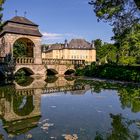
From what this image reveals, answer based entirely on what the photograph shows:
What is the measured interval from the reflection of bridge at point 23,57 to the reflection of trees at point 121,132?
87.3 ft

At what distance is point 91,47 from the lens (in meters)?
82.2

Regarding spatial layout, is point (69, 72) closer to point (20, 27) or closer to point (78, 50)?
point (20, 27)

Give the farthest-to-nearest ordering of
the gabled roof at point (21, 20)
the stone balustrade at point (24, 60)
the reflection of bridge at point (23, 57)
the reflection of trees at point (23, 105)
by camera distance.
→ the gabled roof at point (21, 20) → the stone balustrade at point (24, 60) → the reflection of bridge at point (23, 57) → the reflection of trees at point (23, 105)

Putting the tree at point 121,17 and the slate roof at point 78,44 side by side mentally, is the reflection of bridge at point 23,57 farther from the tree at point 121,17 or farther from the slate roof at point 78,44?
the slate roof at point 78,44

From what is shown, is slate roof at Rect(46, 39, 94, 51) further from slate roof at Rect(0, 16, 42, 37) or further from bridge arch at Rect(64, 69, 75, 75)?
slate roof at Rect(0, 16, 42, 37)

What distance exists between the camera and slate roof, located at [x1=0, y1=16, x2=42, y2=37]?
1547 inches

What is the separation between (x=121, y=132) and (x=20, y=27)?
3360cm

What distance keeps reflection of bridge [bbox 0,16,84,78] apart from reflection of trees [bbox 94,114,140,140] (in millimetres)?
26615

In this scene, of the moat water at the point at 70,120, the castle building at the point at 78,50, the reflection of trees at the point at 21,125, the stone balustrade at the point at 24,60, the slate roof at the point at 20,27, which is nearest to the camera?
the moat water at the point at 70,120

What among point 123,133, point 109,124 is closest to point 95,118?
point 109,124

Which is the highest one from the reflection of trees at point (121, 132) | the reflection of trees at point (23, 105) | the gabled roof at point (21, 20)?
the gabled roof at point (21, 20)

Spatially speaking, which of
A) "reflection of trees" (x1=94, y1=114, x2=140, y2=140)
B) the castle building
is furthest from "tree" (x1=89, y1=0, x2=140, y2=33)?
the castle building

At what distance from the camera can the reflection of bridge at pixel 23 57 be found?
38.1 m

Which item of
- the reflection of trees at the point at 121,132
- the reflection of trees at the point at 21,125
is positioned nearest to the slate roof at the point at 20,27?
the reflection of trees at the point at 21,125
